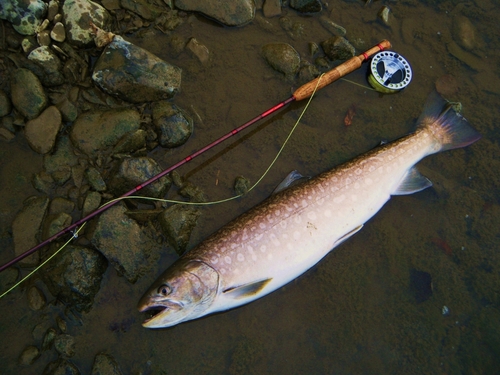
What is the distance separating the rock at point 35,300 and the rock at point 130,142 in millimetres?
1522

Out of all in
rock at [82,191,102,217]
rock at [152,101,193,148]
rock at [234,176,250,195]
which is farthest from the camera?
rock at [234,176,250,195]

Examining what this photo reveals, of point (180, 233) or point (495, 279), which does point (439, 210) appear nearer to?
point (495, 279)

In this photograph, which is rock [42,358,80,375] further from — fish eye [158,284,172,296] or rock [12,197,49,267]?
fish eye [158,284,172,296]

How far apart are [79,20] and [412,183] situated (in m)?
3.93

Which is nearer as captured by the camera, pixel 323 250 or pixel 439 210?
pixel 323 250

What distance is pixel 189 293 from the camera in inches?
128

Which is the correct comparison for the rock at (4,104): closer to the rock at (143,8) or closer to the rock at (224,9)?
the rock at (143,8)

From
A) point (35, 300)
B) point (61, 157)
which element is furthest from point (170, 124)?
point (35, 300)

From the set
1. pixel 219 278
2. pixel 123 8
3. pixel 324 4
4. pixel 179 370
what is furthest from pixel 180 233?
pixel 324 4

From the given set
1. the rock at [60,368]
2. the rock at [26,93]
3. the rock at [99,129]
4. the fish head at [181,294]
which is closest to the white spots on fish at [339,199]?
the fish head at [181,294]

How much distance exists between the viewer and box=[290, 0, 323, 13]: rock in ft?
14.4

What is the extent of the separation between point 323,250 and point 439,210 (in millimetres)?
1606

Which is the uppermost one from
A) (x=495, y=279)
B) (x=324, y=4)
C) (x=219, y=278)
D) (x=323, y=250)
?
(x=324, y=4)

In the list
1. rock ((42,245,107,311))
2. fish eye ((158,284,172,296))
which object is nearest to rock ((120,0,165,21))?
rock ((42,245,107,311))
